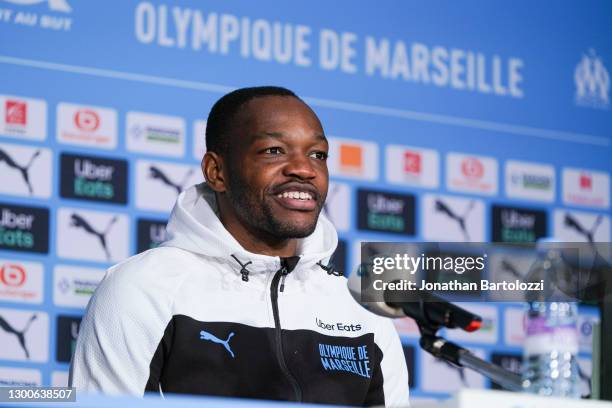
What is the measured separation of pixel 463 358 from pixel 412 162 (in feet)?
8.65

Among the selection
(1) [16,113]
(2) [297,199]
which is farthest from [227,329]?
(1) [16,113]

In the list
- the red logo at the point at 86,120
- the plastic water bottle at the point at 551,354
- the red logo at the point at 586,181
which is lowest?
the plastic water bottle at the point at 551,354

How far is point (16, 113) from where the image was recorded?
380cm

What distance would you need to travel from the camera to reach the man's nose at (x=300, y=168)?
2.68 m

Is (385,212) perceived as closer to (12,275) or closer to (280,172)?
(12,275)

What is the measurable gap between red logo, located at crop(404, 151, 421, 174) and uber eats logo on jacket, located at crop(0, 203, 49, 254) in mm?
1332

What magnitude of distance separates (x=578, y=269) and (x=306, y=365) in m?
0.60

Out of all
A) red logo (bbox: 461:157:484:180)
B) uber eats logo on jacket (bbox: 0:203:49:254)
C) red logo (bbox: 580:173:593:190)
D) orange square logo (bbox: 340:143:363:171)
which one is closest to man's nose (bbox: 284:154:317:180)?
uber eats logo on jacket (bbox: 0:203:49:254)

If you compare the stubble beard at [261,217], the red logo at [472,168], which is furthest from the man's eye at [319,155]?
the red logo at [472,168]

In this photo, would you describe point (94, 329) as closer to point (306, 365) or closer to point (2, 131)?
point (306, 365)

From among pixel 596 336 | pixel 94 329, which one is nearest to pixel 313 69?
pixel 94 329

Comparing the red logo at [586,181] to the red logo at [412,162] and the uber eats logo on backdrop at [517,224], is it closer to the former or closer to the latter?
the uber eats logo on backdrop at [517,224]

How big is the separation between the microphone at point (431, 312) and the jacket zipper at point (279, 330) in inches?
19.4

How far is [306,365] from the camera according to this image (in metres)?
2.58
